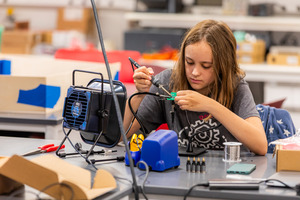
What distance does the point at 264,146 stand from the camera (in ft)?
5.67

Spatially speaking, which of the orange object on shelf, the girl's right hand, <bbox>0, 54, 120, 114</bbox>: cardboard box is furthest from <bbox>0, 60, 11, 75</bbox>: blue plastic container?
the orange object on shelf

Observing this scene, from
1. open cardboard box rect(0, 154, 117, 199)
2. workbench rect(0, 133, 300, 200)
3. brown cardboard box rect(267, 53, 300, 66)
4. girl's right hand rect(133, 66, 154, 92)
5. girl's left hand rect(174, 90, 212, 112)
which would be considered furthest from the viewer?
brown cardboard box rect(267, 53, 300, 66)

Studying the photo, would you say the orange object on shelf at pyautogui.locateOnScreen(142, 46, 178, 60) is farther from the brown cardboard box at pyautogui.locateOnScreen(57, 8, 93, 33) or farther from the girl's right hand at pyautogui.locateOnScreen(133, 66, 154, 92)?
the girl's right hand at pyautogui.locateOnScreen(133, 66, 154, 92)

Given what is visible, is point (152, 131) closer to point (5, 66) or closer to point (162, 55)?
point (5, 66)

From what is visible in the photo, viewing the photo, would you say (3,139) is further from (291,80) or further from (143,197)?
(291,80)

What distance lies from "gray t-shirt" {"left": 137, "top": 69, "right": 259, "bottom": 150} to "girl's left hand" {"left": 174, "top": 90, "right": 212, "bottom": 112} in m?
0.17

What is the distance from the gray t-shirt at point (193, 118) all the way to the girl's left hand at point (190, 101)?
168mm

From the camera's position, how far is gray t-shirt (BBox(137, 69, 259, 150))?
1892mm

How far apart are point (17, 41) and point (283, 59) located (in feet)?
8.83

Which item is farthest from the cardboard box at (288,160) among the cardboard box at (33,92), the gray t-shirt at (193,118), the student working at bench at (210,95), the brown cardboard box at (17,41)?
the brown cardboard box at (17,41)

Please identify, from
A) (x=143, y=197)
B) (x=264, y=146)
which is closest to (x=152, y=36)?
(x=264, y=146)

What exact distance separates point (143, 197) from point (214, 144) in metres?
0.65

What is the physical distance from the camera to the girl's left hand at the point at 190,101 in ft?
5.50

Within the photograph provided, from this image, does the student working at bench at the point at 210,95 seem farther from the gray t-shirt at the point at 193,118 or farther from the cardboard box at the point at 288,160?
the cardboard box at the point at 288,160
